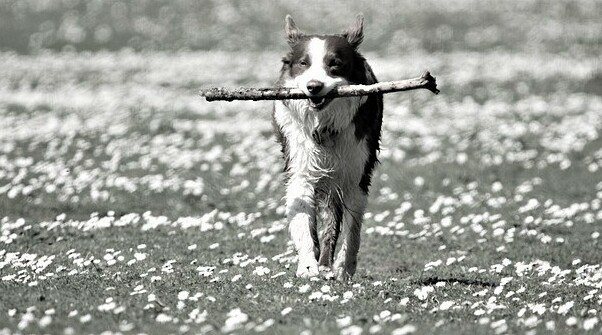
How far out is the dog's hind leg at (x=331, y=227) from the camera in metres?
9.82

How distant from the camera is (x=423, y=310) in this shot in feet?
25.6

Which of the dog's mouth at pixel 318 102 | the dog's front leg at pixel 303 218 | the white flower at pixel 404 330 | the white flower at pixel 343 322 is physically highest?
the dog's mouth at pixel 318 102

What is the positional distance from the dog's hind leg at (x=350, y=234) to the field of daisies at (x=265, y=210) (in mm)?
310

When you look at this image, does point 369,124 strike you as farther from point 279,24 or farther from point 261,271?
point 279,24

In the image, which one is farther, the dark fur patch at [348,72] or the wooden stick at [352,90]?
the dark fur patch at [348,72]

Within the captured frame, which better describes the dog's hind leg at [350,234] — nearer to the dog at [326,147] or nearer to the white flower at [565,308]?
the dog at [326,147]

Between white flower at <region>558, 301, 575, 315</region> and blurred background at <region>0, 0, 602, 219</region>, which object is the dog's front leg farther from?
blurred background at <region>0, 0, 602, 219</region>

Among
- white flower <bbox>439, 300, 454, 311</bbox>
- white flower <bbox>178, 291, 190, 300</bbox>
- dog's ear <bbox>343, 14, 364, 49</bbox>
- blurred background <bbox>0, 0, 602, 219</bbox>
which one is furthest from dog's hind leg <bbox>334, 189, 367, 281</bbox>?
blurred background <bbox>0, 0, 602, 219</bbox>

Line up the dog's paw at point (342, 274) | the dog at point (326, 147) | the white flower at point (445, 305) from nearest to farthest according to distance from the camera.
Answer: the white flower at point (445, 305) < the dog at point (326, 147) < the dog's paw at point (342, 274)

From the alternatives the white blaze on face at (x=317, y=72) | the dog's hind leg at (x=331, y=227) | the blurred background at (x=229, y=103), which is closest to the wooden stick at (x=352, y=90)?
the white blaze on face at (x=317, y=72)

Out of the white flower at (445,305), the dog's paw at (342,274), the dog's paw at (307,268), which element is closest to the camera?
the white flower at (445,305)

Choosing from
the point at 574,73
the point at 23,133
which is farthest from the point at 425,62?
the point at 23,133

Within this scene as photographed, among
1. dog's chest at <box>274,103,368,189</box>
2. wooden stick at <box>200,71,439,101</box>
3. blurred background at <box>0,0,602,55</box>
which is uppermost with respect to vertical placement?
blurred background at <box>0,0,602,55</box>

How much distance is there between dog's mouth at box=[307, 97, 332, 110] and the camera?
29.5 ft
